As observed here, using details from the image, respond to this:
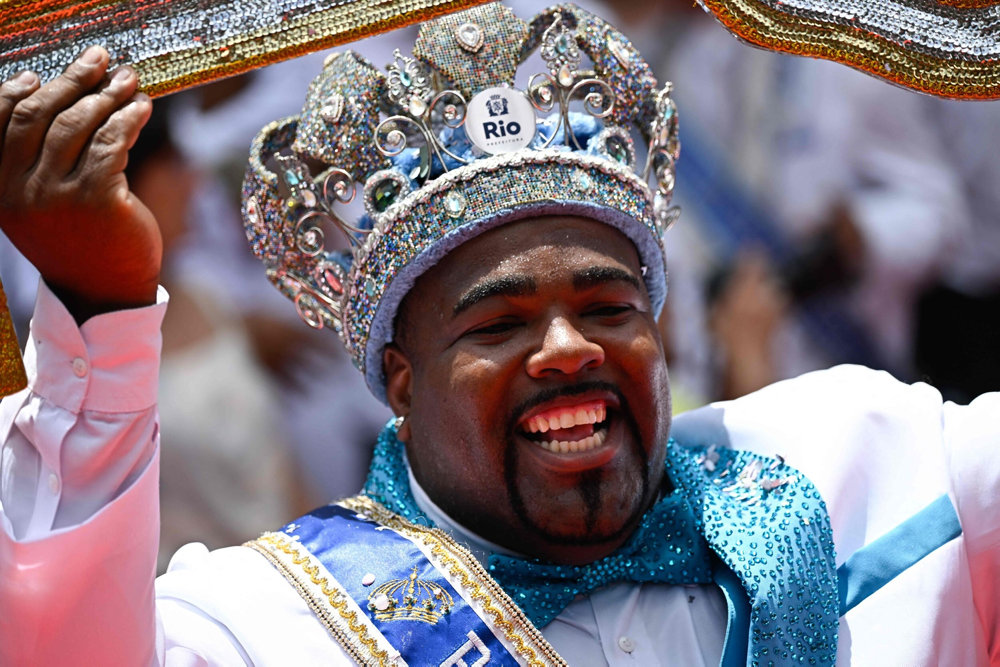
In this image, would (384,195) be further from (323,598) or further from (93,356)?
(93,356)

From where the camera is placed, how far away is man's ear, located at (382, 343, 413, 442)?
3012 millimetres

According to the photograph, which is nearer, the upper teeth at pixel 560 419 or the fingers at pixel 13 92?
the fingers at pixel 13 92

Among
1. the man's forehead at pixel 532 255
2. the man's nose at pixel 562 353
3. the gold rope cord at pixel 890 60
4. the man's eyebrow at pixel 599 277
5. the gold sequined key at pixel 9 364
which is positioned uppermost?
the gold rope cord at pixel 890 60

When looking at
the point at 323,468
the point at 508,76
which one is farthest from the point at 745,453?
the point at 323,468

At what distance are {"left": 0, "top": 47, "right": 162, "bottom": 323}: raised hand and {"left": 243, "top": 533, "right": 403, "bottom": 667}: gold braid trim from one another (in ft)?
2.85

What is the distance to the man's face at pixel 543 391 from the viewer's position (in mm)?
2697

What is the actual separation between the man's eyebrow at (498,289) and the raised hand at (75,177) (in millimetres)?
876

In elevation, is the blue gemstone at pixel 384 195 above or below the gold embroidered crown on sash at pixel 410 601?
above

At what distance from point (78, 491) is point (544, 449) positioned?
973 millimetres

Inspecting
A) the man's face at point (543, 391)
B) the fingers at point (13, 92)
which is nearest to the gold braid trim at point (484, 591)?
the man's face at point (543, 391)

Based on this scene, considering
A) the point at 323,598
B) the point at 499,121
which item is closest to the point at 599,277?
the point at 499,121

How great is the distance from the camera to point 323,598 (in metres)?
2.63

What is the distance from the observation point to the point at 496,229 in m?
2.83

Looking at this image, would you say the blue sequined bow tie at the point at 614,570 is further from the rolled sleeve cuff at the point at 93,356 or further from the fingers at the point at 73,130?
the fingers at the point at 73,130
